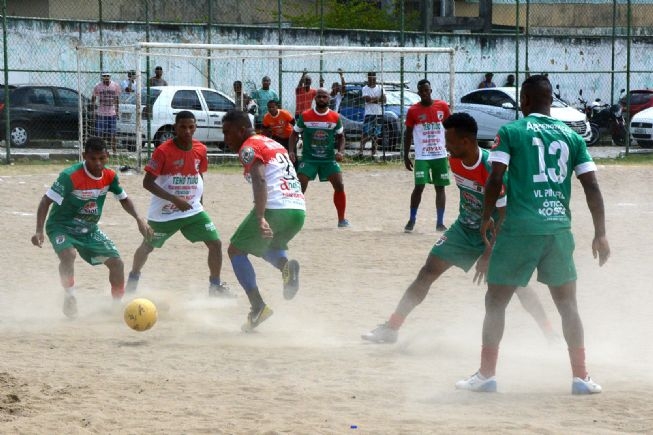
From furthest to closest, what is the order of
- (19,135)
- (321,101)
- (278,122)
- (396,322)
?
(19,135)
(278,122)
(321,101)
(396,322)

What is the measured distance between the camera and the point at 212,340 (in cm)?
803

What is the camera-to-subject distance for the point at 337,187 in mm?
14406

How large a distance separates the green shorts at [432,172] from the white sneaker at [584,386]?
7.78 meters

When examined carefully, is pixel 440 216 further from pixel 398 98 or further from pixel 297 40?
pixel 297 40

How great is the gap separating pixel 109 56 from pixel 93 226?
15699mm

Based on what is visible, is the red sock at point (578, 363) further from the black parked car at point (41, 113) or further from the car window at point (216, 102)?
the black parked car at point (41, 113)

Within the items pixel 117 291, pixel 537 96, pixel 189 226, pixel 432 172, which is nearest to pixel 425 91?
pixel 432 172

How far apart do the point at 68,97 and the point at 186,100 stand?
280cm

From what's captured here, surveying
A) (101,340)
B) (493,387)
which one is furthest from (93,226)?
(493,387)

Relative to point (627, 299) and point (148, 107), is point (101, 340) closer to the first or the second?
point (627, 299)

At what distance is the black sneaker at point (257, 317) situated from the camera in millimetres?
8117

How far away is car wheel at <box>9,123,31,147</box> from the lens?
2400 cm

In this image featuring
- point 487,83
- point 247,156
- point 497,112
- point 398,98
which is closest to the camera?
point 247,156

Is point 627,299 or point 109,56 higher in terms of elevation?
point 109,56
